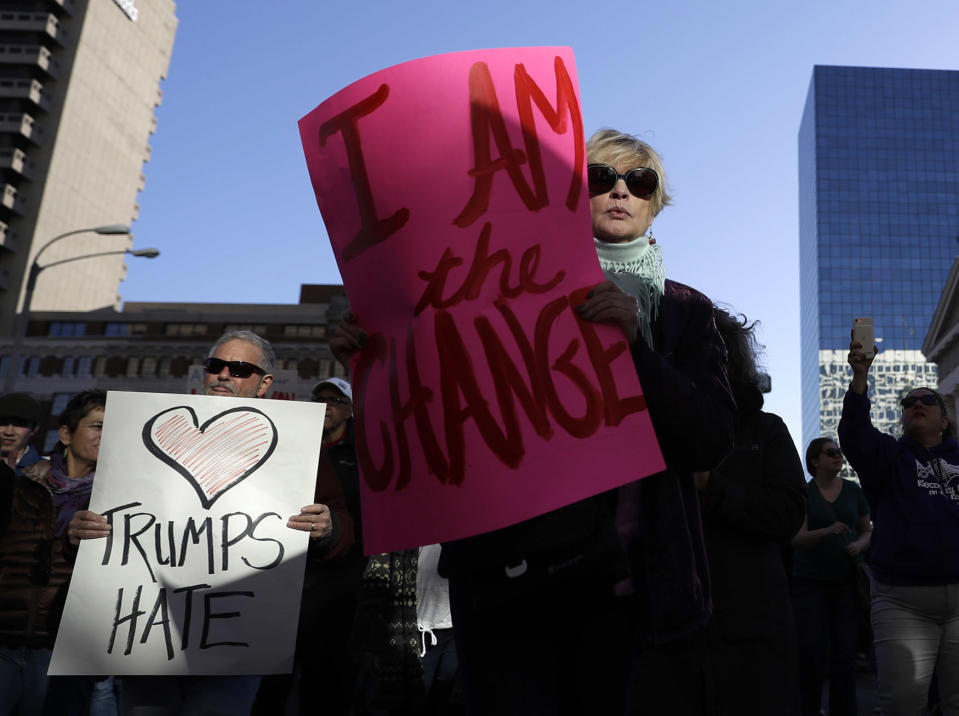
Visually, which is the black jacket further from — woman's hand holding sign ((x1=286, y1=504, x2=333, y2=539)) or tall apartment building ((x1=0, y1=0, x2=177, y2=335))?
tall apartment building ((x1=0, y1=0, x2=177, y2=335))

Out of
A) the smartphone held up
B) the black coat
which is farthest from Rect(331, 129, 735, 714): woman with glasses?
the smartphone held up

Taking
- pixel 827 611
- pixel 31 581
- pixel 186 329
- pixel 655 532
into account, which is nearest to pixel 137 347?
pixel 186 329

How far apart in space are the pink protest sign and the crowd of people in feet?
0.29

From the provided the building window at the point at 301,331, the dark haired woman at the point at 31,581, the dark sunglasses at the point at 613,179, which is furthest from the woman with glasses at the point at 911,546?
the building window at the point at 301,331

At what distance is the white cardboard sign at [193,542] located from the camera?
2.94 meters

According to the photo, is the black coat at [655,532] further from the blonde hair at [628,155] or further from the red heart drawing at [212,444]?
the red heart drawing at [212,444]

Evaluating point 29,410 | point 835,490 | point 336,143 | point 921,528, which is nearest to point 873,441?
point 921,528

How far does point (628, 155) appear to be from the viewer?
221 cm

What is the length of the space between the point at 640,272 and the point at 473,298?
1.32ft

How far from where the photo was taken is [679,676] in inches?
103

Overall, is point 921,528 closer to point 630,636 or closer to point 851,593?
point 851,593

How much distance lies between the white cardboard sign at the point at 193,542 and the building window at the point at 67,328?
6803 centimetres

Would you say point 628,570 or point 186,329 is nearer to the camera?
point 628,570

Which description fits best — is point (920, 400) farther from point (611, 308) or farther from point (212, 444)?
point (611, 308)
